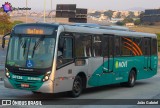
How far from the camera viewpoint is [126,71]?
19.3m

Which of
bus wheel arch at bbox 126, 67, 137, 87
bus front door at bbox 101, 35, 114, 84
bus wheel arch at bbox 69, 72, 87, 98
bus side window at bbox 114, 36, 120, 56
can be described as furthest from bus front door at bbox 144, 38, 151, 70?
bus wheel arch at bbox 69, 72, 87, 98

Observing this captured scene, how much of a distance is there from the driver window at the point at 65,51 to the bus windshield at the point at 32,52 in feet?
0.99

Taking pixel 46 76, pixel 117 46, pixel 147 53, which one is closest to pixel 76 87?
pixel 46 76

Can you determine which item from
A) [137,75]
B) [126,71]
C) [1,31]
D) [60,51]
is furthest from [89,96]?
[1,31]

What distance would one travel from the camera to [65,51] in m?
14.4

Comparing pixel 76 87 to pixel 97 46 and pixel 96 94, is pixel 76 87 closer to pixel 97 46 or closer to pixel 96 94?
pixel 96 94

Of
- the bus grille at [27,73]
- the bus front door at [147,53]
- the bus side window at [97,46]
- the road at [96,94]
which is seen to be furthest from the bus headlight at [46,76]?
the bus front door at [147,53]

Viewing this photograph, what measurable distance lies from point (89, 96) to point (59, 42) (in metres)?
2.63

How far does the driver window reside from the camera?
46.0 ft

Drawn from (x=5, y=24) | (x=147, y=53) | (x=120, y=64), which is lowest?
(x=5, y=24)

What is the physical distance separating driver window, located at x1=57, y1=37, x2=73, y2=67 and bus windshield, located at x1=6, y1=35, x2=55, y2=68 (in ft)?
0.99

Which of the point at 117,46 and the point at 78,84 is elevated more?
the point at 117,46

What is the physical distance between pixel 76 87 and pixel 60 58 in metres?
1.48

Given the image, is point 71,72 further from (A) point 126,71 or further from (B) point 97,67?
(A) point 126,71
